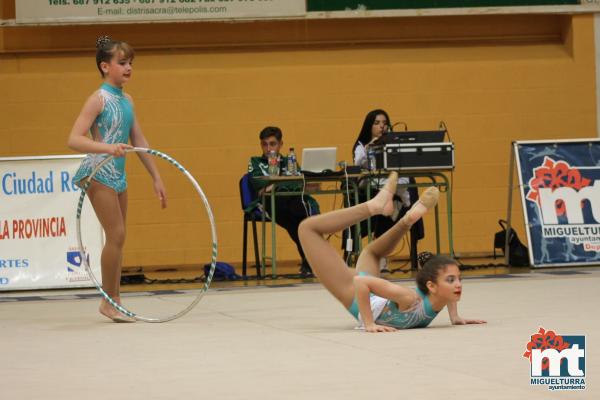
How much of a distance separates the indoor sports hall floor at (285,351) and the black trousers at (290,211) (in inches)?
100

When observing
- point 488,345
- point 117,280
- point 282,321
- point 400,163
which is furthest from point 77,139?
point 400,163

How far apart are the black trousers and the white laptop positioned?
39 centimetres

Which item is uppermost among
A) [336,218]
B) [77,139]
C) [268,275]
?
[77,139]

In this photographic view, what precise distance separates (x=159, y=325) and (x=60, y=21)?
6.00 meters

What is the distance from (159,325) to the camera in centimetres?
548

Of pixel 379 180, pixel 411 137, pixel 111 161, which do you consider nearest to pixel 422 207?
pixel 111 161

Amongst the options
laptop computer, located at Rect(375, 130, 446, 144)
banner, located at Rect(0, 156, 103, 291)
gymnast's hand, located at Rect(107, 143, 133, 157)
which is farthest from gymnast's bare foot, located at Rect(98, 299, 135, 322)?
laptop computer, located at Rect(375, 130, 446, 144)

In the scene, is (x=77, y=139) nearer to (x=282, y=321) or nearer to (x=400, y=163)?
(x=282, y=321)

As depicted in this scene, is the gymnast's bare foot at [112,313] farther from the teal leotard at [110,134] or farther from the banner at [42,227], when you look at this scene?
the banner at [42,227]

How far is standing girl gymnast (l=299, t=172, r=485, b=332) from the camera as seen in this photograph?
15.1 ft

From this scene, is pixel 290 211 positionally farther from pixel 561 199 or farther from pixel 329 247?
pixel 329 247

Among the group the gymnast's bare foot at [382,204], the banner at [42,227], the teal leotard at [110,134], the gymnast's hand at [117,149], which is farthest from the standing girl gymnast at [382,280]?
the banner at [42,227]

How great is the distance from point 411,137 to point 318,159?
2.71ft

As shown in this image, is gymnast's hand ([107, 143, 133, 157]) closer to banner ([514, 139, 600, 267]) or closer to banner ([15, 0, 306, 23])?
banner ([514, 139, 600, 267])
